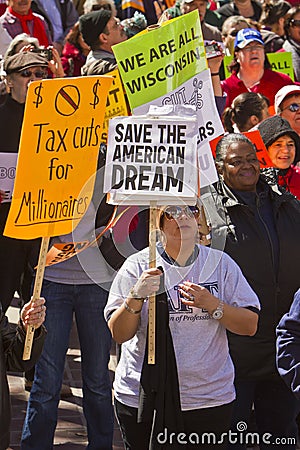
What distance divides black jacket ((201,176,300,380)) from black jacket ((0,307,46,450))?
1325 mm

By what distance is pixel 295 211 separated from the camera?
213 inches

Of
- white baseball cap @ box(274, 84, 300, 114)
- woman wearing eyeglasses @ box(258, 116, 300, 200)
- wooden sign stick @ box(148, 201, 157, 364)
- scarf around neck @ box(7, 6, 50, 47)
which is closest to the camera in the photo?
wooden sign stick @ box(148, 201, 157, 364)

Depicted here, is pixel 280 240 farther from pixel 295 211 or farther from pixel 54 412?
pixel 54 412

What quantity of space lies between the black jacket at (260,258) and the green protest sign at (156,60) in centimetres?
76

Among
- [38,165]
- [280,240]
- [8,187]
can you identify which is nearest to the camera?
[38,165]

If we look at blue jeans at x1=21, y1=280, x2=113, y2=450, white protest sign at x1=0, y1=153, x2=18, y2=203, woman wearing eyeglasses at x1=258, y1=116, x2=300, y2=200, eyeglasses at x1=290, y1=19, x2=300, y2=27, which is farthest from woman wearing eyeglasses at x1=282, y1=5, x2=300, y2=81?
blue jeans at x1=21, y1=280, x2=113, y2=450

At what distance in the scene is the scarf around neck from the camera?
8.70 meters

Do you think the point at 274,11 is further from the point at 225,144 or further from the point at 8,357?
the point at 8,357

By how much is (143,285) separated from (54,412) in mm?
1522

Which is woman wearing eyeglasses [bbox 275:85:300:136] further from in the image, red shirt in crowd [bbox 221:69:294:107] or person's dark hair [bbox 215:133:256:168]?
person's dark hair [bbox 215:133:256:168]

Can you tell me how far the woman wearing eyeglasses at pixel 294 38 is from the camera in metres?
9.38

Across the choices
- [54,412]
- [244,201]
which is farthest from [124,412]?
[244,201]

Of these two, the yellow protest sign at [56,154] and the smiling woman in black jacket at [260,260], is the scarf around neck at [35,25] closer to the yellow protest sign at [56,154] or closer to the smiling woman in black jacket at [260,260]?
the smiling woman in black jacket at [260,260]

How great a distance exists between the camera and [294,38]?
9.43m
